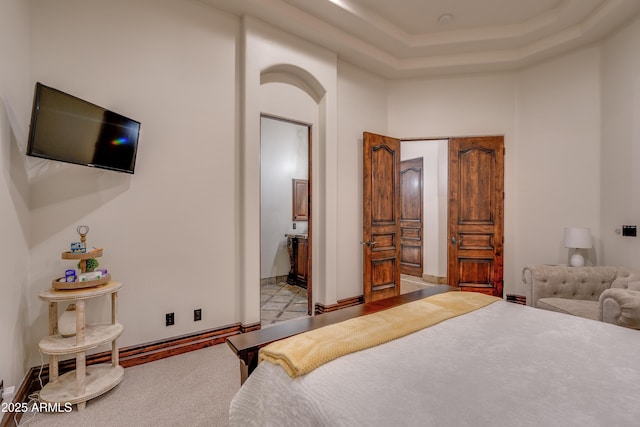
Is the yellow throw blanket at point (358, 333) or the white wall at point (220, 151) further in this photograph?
the white wall at point (220, 151)

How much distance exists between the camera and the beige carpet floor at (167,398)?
190 cm

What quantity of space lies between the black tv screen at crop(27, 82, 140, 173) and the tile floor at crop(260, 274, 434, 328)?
2.23 meters

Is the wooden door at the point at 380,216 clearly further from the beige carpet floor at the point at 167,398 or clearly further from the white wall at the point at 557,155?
the beige carpet floor at the point at 167,398

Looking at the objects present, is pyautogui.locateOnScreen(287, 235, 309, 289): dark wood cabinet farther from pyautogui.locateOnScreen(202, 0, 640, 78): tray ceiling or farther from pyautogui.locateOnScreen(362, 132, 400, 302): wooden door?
pyautogui.locateOnScreen(202, 0, 640, 78): tray ceiling

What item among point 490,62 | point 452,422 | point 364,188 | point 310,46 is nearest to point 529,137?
point 490,62

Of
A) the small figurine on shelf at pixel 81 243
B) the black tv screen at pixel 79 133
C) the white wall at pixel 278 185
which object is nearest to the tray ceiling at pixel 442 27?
the black tv screen at pixel 79 133

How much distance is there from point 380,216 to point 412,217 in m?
2.26

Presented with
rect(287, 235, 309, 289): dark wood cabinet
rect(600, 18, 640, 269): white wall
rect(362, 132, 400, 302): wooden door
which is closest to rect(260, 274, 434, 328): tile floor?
rect(287, 235, 309, 289): dark wood cabinet

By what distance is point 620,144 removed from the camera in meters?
3.39

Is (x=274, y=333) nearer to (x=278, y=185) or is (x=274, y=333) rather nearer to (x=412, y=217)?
(x=278, y=185)

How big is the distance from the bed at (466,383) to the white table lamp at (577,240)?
2.33 meters

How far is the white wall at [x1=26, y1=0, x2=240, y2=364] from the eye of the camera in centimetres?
232

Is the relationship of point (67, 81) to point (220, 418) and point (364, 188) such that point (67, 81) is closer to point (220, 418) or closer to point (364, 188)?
point (220, 418)

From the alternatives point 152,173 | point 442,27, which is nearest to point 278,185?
point 152,173
